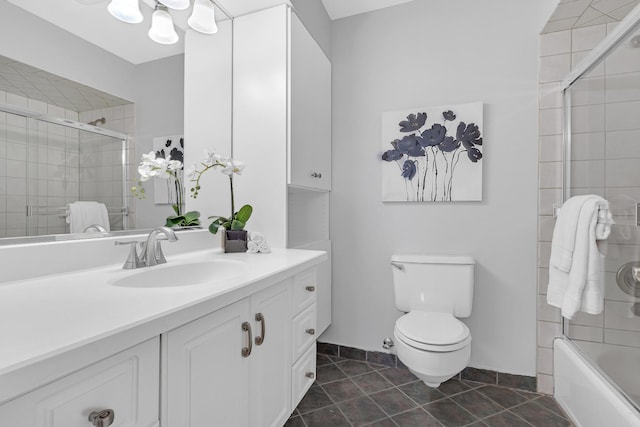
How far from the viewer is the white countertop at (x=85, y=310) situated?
0.48 meters

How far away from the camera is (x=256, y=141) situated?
70.7 inches

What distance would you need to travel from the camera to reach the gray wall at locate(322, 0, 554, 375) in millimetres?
1921

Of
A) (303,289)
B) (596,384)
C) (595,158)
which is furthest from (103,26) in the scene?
(596,384)

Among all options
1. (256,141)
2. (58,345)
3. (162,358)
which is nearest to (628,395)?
(162,358)

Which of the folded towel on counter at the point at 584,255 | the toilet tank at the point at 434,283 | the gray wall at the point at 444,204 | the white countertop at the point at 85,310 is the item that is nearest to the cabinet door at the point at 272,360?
the white countertop at the point at 85,310

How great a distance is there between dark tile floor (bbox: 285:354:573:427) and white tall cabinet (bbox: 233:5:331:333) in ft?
2.89

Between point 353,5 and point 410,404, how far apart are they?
2543 millimetres

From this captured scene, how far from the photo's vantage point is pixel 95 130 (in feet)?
3.71

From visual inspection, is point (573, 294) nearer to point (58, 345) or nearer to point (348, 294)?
point (348, 294)

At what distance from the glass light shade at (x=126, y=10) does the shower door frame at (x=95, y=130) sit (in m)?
0.46

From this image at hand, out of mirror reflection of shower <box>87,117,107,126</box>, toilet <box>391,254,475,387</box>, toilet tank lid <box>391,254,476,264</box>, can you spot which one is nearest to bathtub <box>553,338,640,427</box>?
toilet <box>391,254,475,387</box>

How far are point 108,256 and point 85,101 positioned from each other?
55 centimetres

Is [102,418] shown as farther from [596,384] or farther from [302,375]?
[596,384]

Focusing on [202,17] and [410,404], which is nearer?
[202,17]
